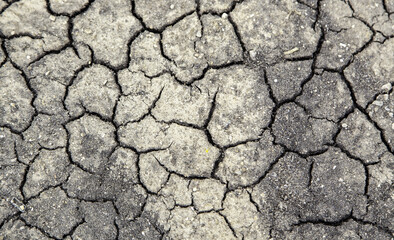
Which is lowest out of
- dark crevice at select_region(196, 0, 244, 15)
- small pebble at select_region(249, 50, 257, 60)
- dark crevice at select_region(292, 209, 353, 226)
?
dark crevice at select_region(292, 209, 353, 226)

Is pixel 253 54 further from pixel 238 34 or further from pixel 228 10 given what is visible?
pixel 228 10

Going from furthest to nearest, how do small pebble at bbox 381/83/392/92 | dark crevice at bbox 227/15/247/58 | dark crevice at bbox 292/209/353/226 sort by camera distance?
dark crevice at bbox 227/15/247/58
small pebble at bbox 381/83/392/92
dark crevice at bbox 292/209/353/226

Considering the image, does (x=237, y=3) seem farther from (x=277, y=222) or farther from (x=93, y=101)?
(x=277, y=222)

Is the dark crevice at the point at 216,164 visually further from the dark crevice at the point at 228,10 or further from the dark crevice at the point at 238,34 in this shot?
the dark crevice at the point at 228,10

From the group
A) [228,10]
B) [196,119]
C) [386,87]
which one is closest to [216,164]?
[196,119]

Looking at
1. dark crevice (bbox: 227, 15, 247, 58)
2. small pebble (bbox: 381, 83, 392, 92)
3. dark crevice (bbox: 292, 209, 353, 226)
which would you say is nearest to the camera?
dark crevice (bbox: 292, 209, 353, 226)

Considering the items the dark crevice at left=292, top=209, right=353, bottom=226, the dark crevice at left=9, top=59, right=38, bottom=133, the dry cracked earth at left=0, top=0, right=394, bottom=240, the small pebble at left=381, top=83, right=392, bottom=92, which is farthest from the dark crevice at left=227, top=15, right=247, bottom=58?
the dark crevice at left=9, top=59, right=38, bottom=133

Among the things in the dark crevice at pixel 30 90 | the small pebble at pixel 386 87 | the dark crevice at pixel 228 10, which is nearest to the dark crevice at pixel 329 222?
the small pebble at pixel 386 87

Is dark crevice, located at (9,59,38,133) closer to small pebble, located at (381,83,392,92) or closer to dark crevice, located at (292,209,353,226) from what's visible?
dark crevice, located at (292,209,353,226)

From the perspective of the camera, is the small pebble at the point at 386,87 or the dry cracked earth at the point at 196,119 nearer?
the dry cracked earth at the point at 196,119
